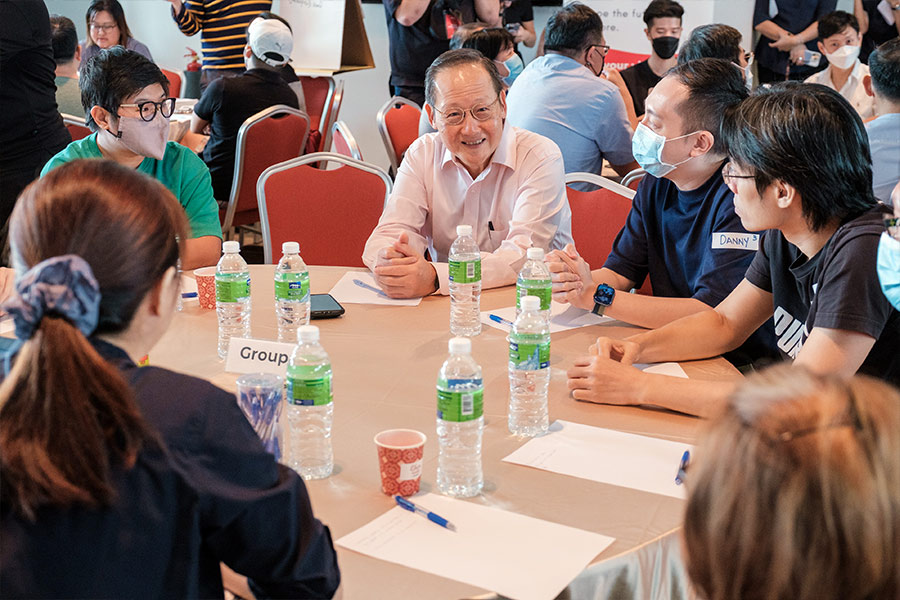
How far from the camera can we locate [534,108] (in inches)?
173

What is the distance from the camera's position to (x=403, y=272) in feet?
8.06

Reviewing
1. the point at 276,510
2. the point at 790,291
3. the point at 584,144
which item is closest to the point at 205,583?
the point at 276,510

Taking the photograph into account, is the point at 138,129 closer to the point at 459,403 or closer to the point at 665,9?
the point at 459,403

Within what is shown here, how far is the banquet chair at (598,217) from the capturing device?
3.01 m

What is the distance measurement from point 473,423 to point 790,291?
3.44 ft

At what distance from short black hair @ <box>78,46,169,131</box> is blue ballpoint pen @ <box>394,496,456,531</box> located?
6.24 ft

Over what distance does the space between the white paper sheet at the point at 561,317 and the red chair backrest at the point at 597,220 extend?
0.62 meters

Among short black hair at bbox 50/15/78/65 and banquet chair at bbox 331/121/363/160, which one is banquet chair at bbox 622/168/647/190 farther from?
short black hair at bbox 50/15/78/65

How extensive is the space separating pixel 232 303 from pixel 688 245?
51.4 inches

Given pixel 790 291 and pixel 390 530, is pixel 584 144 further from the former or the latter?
pixel 390 530

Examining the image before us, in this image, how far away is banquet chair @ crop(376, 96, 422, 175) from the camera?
197 inches

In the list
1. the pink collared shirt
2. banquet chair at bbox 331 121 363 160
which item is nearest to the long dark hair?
the pink collared shirt

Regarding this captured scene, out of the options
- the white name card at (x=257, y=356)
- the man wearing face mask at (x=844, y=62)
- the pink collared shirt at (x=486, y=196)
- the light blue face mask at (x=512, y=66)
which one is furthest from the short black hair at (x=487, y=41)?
the white name card at (x=257, y=356)

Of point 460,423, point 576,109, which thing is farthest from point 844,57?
point 460,423
